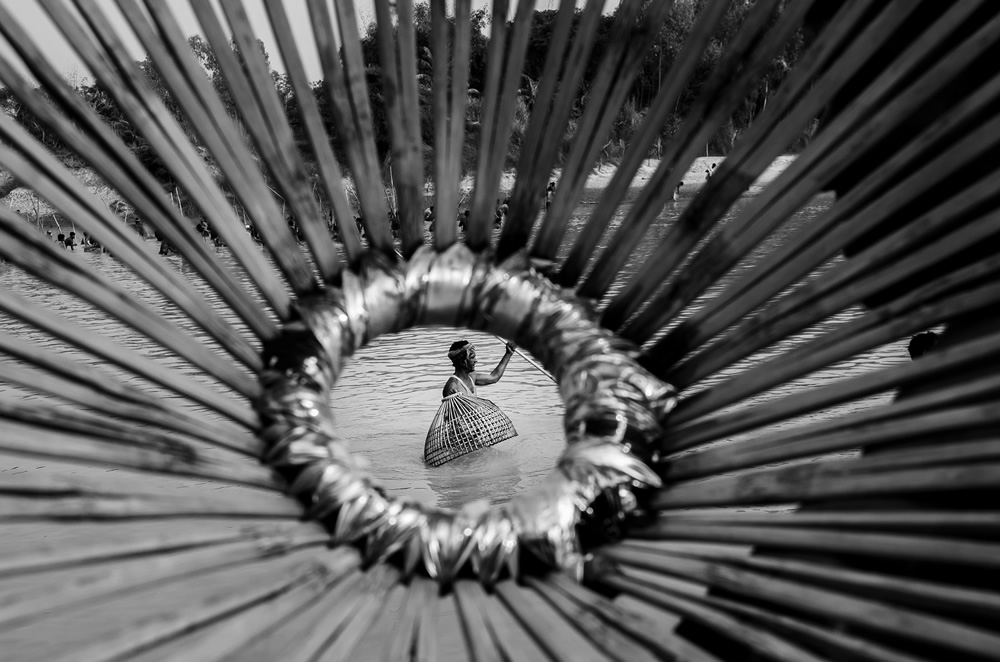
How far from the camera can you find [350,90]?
4.02 feet

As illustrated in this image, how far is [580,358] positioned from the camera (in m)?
1.32

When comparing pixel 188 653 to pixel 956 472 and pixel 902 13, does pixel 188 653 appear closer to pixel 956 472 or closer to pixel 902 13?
pixel 956 472

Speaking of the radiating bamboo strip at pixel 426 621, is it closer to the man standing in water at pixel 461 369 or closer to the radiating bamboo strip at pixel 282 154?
the radiating bamboo strip at pixel 282 154

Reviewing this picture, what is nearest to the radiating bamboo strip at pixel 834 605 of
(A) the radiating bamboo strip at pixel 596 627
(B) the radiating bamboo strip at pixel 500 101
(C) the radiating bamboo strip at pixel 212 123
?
(A) the radiating bamboo strip at pixel 596 627

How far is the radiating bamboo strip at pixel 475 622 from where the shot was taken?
931 millimetres

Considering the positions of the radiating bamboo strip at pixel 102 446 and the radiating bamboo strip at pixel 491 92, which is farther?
the radiating bamboo strip at pixel 491 92

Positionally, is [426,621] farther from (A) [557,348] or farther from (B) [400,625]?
(A) [557,348]

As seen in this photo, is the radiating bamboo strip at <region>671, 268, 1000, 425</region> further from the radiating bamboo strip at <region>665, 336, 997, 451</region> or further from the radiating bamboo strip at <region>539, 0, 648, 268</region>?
the radiating bamboo strip at <region>539, 0, 648, 268</region>

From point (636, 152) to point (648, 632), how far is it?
2.16 feet

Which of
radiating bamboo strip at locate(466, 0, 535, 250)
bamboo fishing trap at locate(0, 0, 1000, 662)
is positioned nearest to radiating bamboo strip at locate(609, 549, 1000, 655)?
bamboo fishing trap at locate(0, 0, 1000, 662)

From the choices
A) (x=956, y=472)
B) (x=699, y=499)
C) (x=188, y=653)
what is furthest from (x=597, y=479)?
(x=188, y=653)

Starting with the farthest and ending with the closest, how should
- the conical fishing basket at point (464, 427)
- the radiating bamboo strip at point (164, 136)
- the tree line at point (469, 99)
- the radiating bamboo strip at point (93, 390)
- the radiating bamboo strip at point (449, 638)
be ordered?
the conical fishing basket at point (464, 427) → the radiating bamboo strip at point (449, 638) → the tree line at point (469, 99) → the radiating bamboo strip at point (164, 136) → the radiating bamboo strip at point (93, 390)

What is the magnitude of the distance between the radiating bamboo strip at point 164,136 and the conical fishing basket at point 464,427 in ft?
14.5

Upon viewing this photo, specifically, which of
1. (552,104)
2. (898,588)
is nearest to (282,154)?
(552,104)
